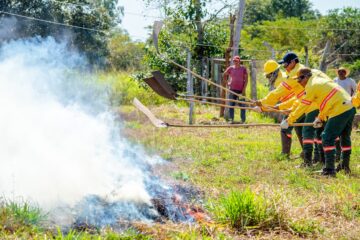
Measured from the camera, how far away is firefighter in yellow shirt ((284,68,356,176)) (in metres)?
7.59

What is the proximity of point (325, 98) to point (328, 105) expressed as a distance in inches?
4.6

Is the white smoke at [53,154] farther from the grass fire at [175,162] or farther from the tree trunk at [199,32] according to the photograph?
the tree trunk at [199,32]

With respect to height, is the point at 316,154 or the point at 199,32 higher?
the point at 199,32

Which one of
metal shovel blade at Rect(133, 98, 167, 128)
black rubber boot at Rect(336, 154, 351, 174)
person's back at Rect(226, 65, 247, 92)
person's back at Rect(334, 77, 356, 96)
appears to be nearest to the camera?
metal shovel blade at Rect(133, 98, 167, 128)

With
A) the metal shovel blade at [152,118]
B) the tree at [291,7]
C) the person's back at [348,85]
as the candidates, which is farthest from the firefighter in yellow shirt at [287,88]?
the tree at [291,7]

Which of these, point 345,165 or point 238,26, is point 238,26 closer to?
point 238,26

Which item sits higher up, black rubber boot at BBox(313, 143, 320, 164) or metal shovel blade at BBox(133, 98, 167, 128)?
metal shovel blade at BBox(133, 98, 167, 128)

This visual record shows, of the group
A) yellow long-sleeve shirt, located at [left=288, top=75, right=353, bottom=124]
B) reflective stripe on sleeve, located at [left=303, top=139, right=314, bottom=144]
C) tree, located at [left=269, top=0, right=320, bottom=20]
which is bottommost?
reflective stripe on sleeve, located at [left=303, top=139, right=314, bottom=144]

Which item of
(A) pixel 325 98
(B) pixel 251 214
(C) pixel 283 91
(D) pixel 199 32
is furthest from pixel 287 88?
(D) pixel 199 32

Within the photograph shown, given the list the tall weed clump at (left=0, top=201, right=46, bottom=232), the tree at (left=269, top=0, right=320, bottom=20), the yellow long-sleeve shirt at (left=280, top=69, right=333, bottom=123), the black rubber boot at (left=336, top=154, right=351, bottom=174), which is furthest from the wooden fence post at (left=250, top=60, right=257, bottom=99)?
the tree at (left=269, top=0, right=320, bottom=20)

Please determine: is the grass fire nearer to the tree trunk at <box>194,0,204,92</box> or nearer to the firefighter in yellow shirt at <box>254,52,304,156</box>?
the firefighter in yellow shirt at <box>254,52,304,156</box>

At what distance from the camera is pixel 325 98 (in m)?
7.61

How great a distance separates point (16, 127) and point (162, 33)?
1197 centimetres

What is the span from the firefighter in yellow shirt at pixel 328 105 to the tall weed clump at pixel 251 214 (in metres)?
2.95
